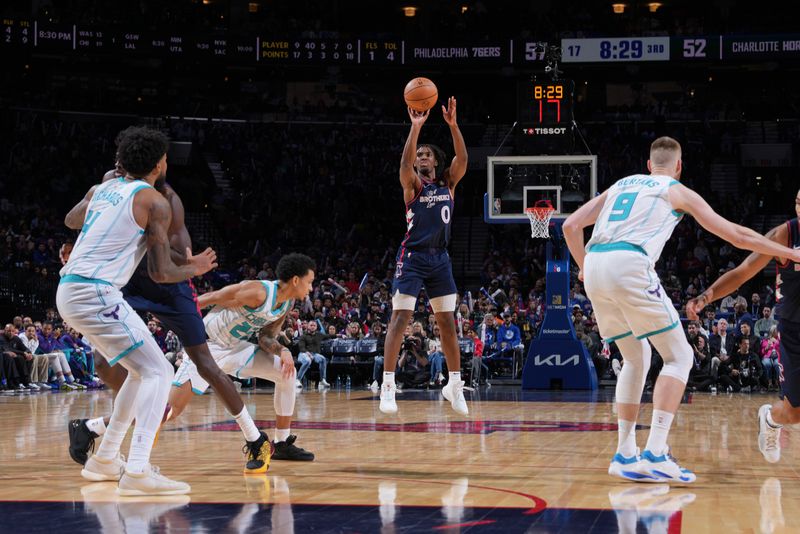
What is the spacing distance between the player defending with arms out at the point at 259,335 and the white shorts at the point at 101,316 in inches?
43.3

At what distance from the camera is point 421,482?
566 cm

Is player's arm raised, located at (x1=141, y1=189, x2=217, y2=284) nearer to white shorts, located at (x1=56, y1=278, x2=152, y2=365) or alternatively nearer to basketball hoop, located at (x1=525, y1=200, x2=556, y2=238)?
white shorts, located at (x1=56, y1=278, x2=152, y2=365)

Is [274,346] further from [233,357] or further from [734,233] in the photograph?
[734,233]

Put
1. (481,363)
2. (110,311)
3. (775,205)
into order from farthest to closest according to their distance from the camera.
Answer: (775,205), (481,363), (110,311)

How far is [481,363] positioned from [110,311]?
1374 centimetres

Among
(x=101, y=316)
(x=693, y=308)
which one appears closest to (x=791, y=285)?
(x=693, y=308)

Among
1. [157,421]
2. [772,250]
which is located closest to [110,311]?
[157,421]

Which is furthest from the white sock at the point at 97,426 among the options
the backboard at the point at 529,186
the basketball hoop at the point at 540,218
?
the backboard at the point at 529,186

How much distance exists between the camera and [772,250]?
17.8ft

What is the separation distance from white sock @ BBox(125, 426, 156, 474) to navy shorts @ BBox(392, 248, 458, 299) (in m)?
3.55

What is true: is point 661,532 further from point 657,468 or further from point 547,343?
point 547,343

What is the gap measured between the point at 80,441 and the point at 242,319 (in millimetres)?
1259

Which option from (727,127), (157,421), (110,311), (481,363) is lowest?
(481,363)

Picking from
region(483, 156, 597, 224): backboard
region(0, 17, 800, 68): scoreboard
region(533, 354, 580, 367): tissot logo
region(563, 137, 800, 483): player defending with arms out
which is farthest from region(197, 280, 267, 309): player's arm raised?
region(0, 17, 800, 68): scoreboard
